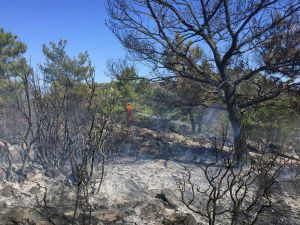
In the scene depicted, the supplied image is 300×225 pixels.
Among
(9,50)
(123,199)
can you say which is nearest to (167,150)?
(123,199)

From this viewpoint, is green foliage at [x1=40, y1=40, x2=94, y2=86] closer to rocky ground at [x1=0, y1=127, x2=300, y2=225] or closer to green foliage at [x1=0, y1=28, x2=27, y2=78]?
green foliage at [x1=0, y1=28, x2=27, y2=78]

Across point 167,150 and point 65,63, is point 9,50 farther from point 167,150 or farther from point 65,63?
point 167,150

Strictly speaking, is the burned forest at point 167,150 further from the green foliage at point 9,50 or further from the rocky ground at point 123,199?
the green foliage at point 9,50

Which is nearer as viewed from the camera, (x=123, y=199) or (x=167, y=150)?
(x=123, y=199)

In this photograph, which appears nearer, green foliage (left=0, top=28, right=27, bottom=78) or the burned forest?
the burned forest

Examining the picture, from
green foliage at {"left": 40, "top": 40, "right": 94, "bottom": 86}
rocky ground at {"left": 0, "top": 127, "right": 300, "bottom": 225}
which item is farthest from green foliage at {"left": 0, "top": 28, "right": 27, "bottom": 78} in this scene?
rocky ground at {"left": 0, "top": 127, "right": 300, "bottom": 225}

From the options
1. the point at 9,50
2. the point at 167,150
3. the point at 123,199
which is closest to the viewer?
the point at 123,199

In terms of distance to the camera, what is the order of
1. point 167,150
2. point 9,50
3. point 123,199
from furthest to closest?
point 9,50
point 167,150
point 123,199

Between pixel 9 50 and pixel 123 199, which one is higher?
pixel 9 50

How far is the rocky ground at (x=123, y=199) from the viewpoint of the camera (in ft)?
15.5

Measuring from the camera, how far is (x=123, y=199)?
567 centimetres

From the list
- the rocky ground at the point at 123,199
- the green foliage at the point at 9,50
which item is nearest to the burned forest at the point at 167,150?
the rocky ground at the point at 123,199

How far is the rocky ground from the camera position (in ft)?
15.5

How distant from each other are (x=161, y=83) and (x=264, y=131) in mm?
5702
